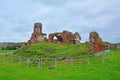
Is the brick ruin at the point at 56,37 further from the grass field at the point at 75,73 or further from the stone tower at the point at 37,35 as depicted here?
the grass field at the point at 75,73

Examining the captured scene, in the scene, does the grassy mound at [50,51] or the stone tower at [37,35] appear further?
the stone tower at [37,35]

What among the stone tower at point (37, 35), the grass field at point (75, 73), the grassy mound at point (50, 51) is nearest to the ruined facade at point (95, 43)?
the grassy mound at point (50, 51)

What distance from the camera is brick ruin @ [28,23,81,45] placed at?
199 feet

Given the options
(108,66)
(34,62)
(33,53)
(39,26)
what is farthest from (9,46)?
(108,66)

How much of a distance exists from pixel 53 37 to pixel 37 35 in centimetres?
422

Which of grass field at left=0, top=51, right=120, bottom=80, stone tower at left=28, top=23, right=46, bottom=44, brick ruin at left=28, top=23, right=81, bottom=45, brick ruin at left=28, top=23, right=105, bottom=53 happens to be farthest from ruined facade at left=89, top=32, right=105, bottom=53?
stone tower at left=28, top=23, right=46, bottom=44

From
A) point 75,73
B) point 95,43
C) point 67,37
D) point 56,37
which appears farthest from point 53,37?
point 75,73

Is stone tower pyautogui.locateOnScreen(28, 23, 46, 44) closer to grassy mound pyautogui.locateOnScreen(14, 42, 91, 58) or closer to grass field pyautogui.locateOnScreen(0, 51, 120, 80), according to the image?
grassy mound pyautogui.locateOnScreen(14, 42, 91, 58)

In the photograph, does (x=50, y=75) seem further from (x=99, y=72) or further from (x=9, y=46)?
(x=9, y=46)

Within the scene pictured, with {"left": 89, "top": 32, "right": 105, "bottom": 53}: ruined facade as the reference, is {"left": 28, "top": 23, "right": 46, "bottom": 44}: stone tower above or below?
above

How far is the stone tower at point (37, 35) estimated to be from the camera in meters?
61.3

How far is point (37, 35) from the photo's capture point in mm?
61688

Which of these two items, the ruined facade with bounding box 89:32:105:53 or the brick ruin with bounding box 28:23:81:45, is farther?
the brick ruin with bounding box 28:23:81:45

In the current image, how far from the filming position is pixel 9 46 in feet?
262
